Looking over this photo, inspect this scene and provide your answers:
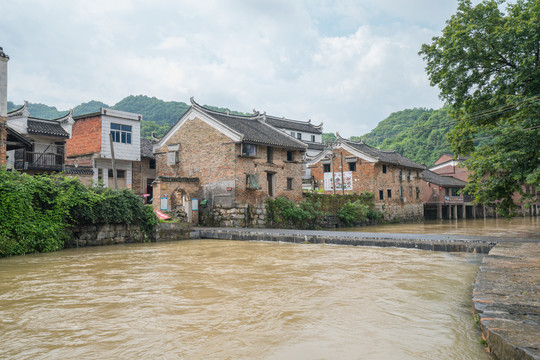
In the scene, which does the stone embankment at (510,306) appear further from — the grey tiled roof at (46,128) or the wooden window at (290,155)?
the grey tiled roof at (46,128)

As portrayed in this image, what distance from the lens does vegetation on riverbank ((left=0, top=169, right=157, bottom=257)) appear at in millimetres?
12328

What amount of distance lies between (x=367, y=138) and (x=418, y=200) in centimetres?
3139

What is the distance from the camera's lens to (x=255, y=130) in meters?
25.1

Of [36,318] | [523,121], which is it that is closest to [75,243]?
[36,318]

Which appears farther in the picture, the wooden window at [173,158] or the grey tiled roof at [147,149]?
the grey tiled roof at [147,149]

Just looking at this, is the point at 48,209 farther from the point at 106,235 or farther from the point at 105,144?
the point at 105,144

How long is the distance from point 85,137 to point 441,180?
1300 inches

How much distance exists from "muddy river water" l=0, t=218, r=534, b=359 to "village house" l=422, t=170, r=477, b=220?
30111mm

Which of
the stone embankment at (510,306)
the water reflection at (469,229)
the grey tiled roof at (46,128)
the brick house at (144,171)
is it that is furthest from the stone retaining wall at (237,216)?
the stone embankment at (510,306)

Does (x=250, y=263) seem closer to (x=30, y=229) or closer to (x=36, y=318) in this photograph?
(x=36, y=318)

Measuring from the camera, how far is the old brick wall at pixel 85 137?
25.8 m

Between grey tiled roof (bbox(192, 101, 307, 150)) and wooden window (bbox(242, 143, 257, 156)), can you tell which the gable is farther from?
wooden window (bbox(242, 143, 257, 156))

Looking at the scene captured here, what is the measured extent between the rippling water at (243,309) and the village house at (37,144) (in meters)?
14.5

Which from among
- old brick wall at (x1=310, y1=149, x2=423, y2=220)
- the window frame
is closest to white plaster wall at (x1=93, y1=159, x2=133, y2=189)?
the window frame
